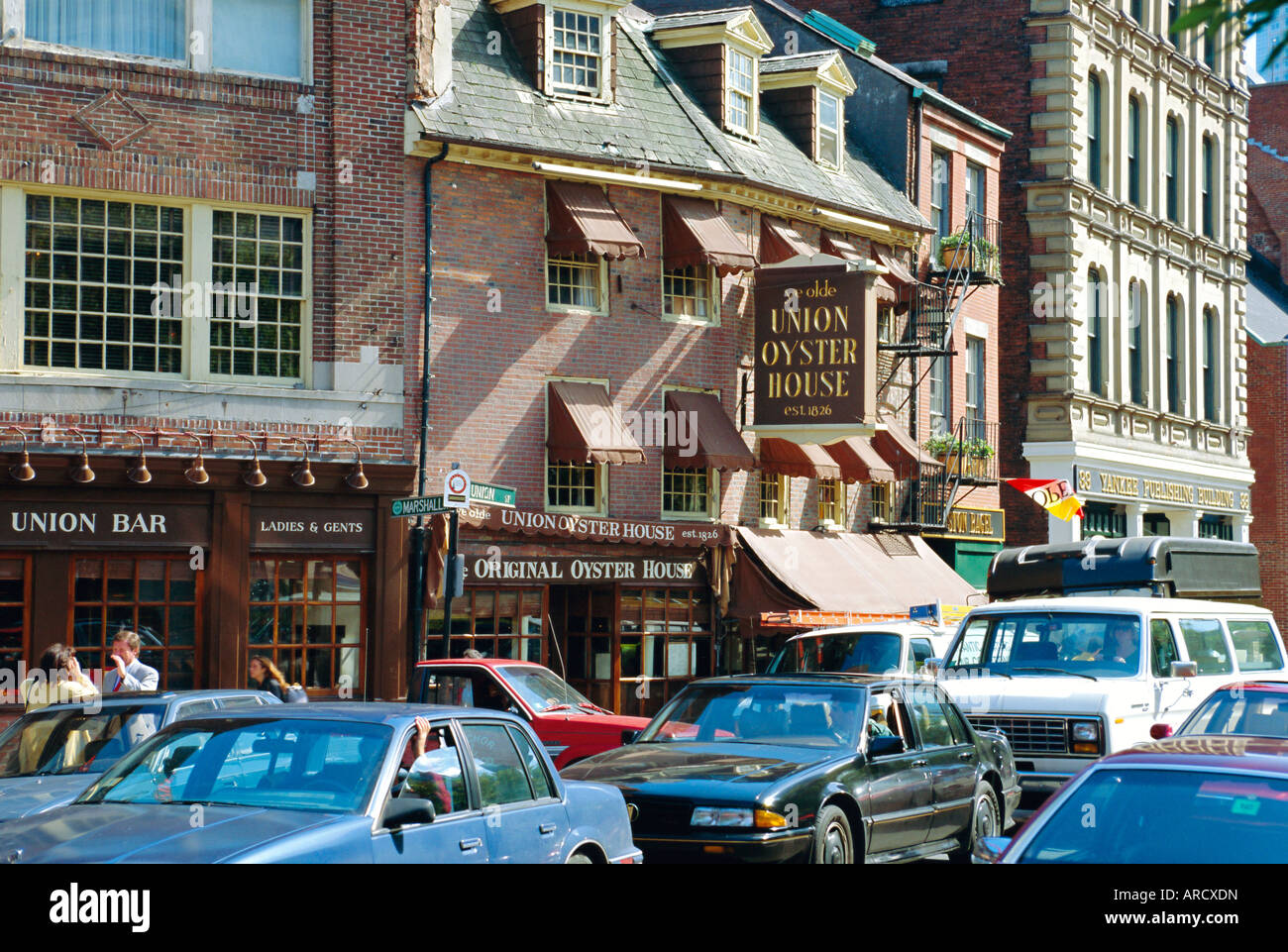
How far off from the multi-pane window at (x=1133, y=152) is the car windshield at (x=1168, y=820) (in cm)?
3136

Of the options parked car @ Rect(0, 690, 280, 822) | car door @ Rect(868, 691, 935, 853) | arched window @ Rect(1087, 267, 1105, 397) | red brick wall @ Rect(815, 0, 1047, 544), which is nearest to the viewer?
parked car @ Rect(0, 690, 280, 822)

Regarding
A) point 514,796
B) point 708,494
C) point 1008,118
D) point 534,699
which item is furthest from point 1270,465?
point 514,796

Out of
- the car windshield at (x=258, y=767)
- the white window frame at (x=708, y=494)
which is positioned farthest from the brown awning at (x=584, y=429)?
the car windshield at (x=258, y=767)

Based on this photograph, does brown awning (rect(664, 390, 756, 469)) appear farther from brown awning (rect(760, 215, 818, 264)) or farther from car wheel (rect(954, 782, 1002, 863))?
car wheel (rect(954, 782, 1002, 863))

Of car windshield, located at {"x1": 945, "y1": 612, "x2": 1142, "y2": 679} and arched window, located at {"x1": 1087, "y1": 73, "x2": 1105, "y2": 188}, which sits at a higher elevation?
arched window, located at {"x1": 1087, "y1": 73, "x2": 1105, "y2": 188}

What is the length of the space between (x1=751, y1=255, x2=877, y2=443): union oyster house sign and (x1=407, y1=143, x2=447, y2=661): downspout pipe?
222 inches

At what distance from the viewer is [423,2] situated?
830 inches

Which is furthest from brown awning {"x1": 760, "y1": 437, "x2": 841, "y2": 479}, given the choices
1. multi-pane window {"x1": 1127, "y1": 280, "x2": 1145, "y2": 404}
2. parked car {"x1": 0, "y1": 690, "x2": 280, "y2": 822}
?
parked car {"x1": 0, "y1": 690, "x2": 280, "y2": 822}

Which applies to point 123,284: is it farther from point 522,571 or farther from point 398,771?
point 398,771

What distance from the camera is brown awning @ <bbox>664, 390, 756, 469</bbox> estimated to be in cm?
2312

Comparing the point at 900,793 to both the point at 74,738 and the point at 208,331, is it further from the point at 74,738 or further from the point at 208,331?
the point at 208,331

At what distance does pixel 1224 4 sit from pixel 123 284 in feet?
54.4

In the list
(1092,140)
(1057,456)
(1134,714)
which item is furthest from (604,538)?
(1092,140)

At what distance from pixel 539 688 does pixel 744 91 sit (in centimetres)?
1260
